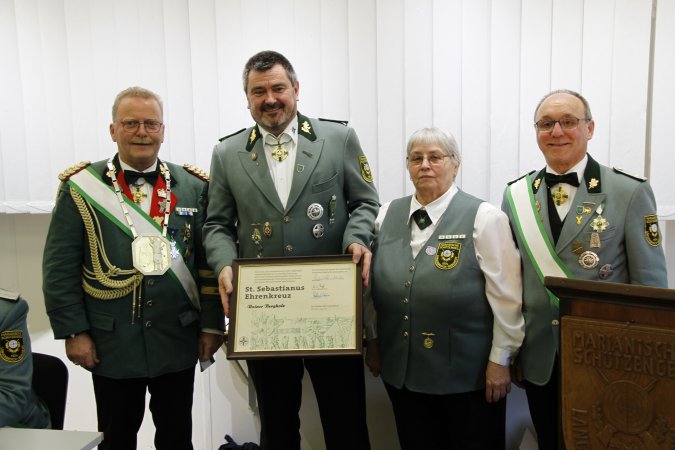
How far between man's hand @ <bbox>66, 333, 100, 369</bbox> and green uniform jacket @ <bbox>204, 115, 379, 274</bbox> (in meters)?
0.50

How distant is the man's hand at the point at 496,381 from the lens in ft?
5.64

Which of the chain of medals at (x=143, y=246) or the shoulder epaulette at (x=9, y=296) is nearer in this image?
the shoulder epaulette at (x=9, y=296)

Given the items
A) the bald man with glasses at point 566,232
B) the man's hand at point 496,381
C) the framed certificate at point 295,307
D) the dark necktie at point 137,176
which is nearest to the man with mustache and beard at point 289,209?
the framed certificate at point 295,307

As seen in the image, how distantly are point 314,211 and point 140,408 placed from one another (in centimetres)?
95

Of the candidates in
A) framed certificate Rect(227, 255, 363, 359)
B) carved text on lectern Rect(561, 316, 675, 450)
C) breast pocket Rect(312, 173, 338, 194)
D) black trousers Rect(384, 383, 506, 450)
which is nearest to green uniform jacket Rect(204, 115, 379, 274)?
breast pocket Rect(312, 173, 338, 194)

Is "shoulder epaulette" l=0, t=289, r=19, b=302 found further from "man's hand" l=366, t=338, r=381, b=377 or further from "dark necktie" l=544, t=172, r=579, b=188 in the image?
"dark necktie" l=544, t=172, r=579, b=188

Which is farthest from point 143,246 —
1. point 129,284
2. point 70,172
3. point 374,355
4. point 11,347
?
point 374,355

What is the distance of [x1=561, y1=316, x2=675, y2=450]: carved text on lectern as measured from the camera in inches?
44.8

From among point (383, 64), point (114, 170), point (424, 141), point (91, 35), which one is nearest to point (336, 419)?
point (424, 141)

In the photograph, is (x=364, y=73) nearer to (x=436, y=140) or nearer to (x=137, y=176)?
(x=436, y=140)

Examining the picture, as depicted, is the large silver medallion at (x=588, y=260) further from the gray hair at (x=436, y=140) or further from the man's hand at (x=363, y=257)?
the man's hand at (x=363, y=257)

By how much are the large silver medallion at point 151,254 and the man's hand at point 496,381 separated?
1.12m

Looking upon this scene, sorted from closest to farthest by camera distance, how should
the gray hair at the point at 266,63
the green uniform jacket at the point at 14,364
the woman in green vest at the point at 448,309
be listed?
the green uniform jacket at the point at 14,364
the woman in green vest at the point at 448,309
the gray hair at the point at 266,63

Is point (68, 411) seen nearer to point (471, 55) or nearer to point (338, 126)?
point (338, 126)
